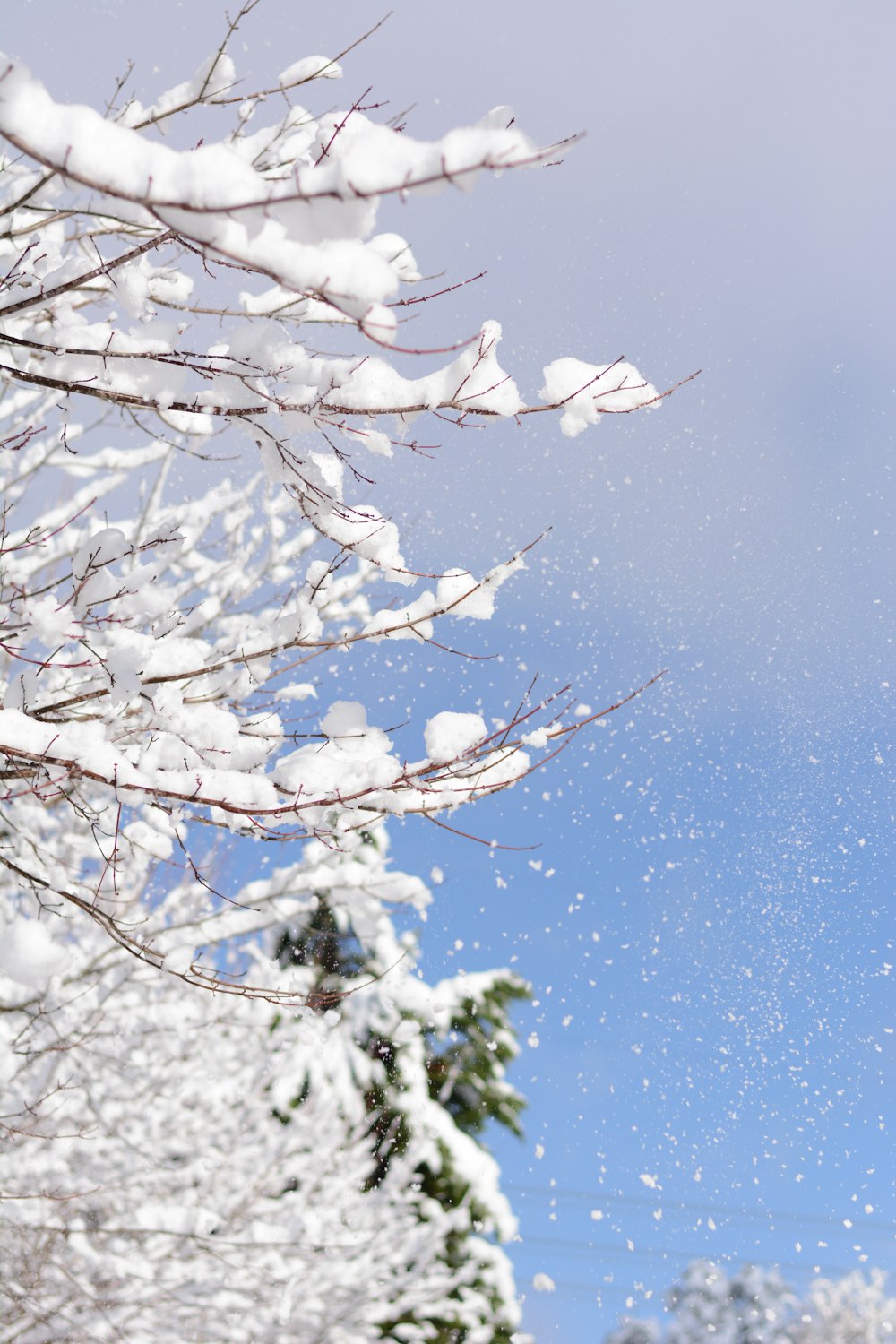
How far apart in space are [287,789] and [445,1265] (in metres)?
8.47

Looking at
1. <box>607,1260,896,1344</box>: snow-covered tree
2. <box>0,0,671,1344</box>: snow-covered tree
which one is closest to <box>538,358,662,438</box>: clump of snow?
<box>0,0,671,1344</box>: snow-covered tree

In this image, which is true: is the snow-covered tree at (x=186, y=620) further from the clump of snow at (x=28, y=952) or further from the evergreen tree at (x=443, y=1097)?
the evergreen tree at (x=443, y=1097)

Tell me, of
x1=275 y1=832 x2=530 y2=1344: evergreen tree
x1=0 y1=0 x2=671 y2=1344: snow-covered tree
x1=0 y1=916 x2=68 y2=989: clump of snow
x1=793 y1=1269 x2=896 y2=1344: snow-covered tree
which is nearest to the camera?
x1=0 y1=0 x2=671 y2=1344: snow-covered tree

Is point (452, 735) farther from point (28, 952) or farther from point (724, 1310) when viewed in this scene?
point (724, 1310)

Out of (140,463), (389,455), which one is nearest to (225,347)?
(389,455)

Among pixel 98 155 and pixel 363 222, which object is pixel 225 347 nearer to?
pixel 98 155

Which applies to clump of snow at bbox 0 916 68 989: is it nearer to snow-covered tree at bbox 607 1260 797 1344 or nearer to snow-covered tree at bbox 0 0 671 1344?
snow-covered tree at bbox 0 0 671 1344

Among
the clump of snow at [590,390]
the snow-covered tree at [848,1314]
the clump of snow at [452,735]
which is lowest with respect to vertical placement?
the clump of snow at [452,735]

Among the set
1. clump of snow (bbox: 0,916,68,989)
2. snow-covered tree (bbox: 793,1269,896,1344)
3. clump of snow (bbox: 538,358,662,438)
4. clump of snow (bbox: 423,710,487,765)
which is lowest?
clump of snow (bbox: 0,916,68,989)

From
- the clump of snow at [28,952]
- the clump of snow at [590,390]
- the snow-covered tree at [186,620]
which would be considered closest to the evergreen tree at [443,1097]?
the snow-covered tree at [186,620]

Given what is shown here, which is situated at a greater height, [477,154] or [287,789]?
[477,154]

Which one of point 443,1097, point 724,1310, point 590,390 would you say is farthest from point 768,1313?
point 590,390

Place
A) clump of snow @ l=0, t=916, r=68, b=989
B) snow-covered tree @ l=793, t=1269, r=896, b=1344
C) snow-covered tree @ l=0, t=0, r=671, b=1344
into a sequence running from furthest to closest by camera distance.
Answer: snow-covered tree @ l=793, t=1269, r=896, b=1344 → clump of snow @ l=0, t=916, r=68, b=989 → snow-covered tree @ l=0, t=0, r=671, b=1344

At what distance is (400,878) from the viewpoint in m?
3.24
